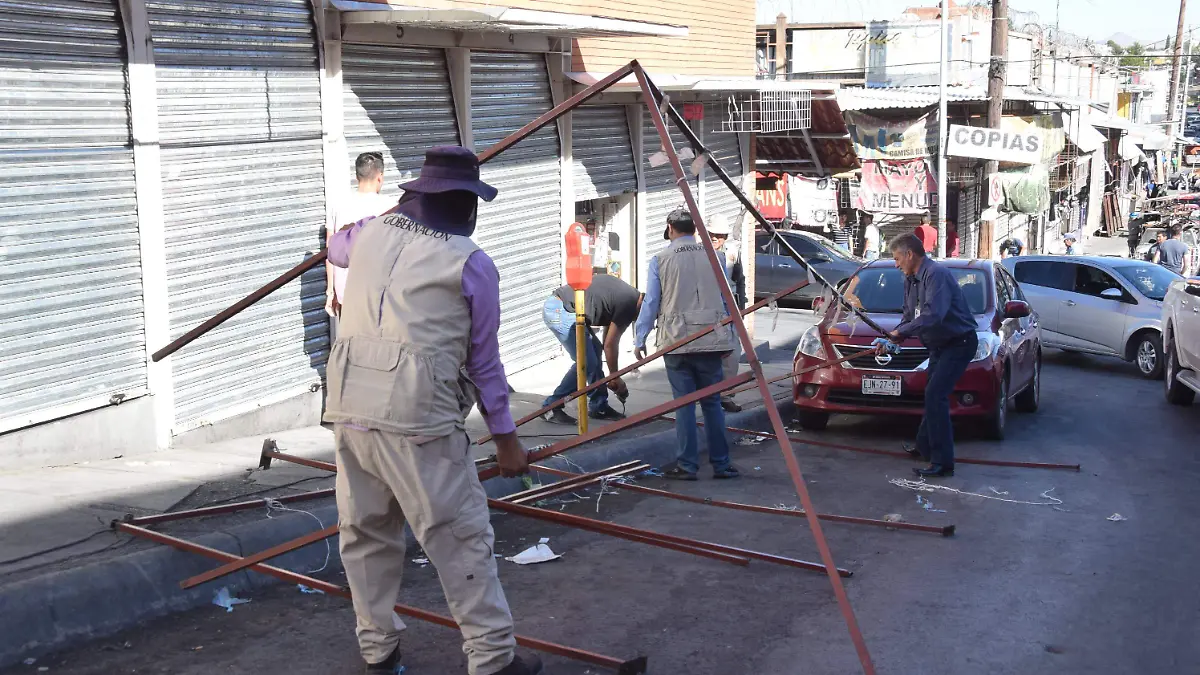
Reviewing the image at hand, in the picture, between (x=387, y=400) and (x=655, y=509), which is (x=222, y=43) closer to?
(x=655, y=509)

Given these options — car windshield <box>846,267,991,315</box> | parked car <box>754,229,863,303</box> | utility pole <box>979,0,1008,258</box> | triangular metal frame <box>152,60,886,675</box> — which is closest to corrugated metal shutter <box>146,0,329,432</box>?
triangular metal frame <box>152,60,886,675</box>

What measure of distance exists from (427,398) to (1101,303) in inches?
600

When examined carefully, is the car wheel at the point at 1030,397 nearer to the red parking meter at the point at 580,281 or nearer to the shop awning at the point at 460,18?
the red parking meter at the point at 580,281

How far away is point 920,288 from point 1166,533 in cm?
261

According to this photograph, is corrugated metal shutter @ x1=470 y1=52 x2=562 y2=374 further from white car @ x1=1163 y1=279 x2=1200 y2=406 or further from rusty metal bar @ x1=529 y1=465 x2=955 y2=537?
white car @ x1=1163 y1=279 x2=1200 y2=406

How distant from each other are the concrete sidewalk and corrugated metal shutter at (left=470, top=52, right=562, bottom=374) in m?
2.74

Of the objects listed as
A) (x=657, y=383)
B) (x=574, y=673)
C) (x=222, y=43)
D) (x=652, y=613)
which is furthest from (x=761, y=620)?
(x=657, y=383)

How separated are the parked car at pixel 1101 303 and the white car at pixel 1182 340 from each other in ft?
8.56

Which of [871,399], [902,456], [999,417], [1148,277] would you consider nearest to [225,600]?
[902,456]

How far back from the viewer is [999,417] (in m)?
11.1

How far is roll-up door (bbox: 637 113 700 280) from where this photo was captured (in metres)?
15.8

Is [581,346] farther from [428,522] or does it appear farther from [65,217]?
[428,522]

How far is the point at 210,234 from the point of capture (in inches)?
355

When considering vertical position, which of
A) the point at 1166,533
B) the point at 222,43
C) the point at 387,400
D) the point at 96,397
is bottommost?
the point at 1166,533
